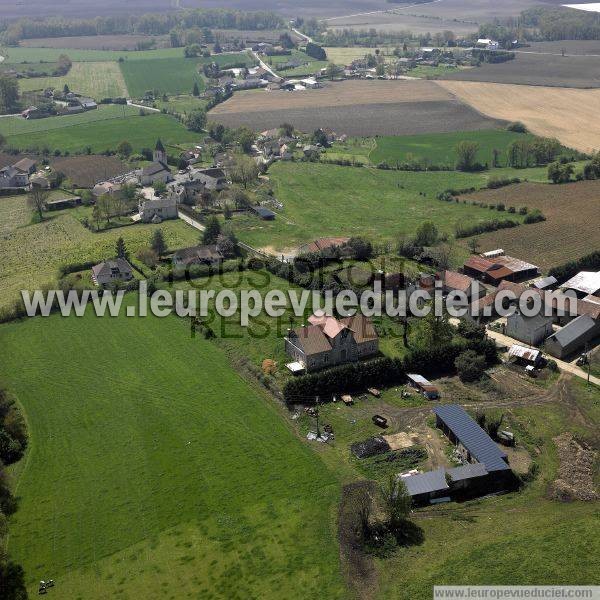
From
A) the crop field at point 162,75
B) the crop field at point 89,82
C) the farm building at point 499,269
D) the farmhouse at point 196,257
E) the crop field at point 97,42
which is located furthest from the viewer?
the crop field at point 97,42

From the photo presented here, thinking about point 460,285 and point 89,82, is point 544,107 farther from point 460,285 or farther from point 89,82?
point 89,82

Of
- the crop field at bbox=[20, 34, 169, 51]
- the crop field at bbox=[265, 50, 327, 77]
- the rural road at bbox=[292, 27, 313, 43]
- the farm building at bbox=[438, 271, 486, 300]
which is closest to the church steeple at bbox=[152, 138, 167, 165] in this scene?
the farm building at bbox=[438, 271, 486, 300]

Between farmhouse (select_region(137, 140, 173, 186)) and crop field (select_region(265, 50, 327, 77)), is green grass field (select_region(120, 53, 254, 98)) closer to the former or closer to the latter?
crop field (select_region(265, 50, 327, 77))

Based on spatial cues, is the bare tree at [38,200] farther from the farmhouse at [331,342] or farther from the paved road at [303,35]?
the paved road at [303,35]

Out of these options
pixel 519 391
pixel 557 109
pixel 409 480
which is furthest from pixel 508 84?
pixel 409 480

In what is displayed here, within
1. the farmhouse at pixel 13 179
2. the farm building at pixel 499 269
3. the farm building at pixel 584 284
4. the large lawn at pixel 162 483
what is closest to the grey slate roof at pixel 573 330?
the farm building at pixel 584 284

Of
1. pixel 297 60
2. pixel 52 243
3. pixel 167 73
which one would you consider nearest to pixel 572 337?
pixel 52 243
